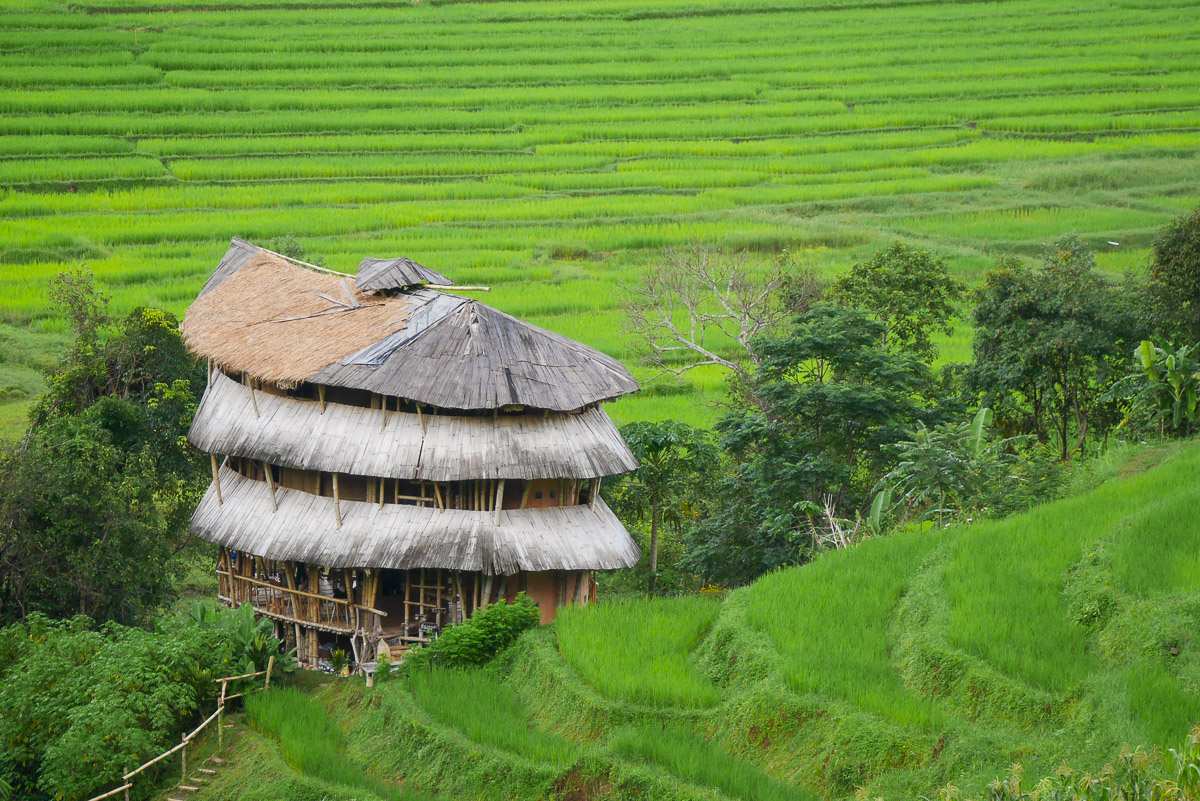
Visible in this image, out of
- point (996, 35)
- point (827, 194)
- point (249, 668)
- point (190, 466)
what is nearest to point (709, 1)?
point (996, 35)

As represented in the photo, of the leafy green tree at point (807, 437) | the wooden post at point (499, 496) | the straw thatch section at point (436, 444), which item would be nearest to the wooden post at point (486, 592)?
the wooden post at point (499, 496)

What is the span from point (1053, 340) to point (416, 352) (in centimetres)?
993

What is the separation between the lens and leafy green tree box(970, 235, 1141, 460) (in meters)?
20.0

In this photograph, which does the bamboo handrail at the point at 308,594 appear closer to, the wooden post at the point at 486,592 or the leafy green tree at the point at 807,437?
the wooden post at the point at 486,592

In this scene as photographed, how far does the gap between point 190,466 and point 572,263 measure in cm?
1463

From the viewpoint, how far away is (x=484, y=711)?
13250 mm

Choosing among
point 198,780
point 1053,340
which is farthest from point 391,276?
point 1053,340

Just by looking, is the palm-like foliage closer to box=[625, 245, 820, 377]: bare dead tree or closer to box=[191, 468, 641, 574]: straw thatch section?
box=[191, 468, 641, 574]: straw thatch section

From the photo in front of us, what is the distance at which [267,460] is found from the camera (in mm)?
17250

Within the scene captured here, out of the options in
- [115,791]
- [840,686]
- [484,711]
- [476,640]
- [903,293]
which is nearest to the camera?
[840,686]

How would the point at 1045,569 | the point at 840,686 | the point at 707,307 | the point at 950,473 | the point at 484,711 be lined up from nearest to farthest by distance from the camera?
the point at 840,686, the point at 1045,569, the point at 484,711, the point at 950,473, the point at 707,307

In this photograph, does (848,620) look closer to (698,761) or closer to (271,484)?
(698,761)

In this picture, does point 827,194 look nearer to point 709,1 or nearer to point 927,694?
point 709,1

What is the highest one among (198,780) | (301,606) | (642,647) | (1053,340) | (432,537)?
(1053,340)
